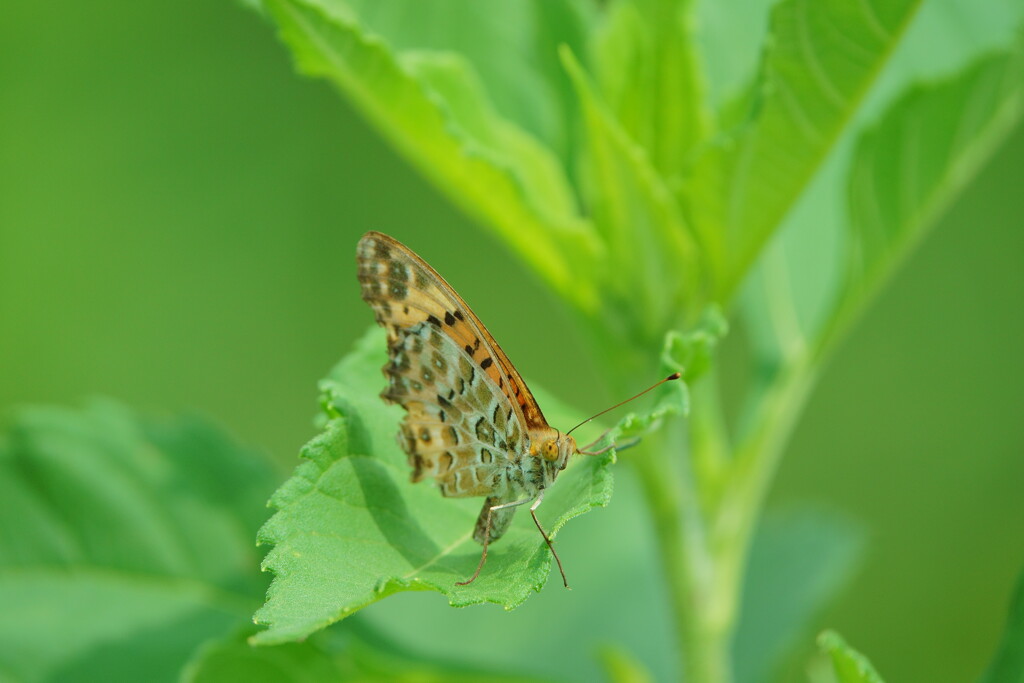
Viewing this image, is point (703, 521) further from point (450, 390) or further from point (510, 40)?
point (510, 40)

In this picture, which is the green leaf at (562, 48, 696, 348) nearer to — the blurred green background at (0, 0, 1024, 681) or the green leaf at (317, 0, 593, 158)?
the green leaf at (317, 0, 593, 158)

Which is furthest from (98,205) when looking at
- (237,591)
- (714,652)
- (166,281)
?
(714,652)

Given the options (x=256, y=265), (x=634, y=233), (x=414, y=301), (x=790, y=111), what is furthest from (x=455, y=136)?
(x=256, y=265)

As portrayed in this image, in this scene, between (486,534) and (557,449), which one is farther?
(557,449)

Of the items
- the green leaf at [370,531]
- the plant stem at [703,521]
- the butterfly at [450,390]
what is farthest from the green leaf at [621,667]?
the green leaf at [370,531]

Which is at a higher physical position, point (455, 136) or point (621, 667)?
point (455, 136)

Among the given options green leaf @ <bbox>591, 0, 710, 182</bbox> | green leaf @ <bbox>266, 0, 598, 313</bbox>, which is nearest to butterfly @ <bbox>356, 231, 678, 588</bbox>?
green leaf @ <bbox>266, 0, 598, 313</bbox>
